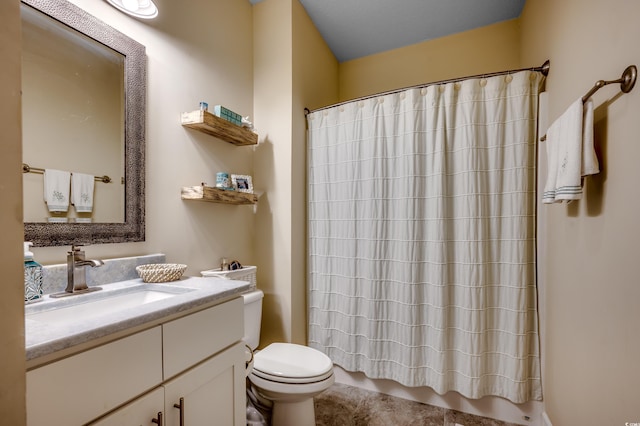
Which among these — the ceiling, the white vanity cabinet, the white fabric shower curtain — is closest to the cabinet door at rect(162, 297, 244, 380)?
the white vanity cabinet

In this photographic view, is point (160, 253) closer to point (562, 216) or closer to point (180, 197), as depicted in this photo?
point (180, 197)

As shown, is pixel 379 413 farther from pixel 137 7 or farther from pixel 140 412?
pixel 137 7

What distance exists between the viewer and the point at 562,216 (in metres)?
1.37

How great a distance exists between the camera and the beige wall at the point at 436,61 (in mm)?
2256

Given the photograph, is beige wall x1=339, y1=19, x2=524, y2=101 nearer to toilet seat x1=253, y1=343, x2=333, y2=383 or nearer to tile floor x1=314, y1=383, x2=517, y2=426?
toilet seat x1=253, y1=343, x2=333, y2=383

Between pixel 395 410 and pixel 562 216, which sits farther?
pixel 395 410

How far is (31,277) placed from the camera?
2.96ft

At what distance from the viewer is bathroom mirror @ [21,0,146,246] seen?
3.27 feet

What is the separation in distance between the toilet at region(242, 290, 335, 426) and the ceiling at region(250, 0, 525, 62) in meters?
2.13

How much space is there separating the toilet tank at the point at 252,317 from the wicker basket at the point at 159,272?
0.43 m

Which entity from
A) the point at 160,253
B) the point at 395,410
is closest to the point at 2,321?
the point at 160,253

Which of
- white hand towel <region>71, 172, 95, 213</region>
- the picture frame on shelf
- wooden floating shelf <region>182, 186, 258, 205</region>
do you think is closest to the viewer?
white hand towel <region>71, 172, 95, 213</region>

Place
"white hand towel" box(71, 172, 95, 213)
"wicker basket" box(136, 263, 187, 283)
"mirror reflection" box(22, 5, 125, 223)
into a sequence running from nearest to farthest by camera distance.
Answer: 1. "mirror reflection" box(22, 5, 125, 223)
2. "white hand towel" box(71, 172, 95, 213)
3. "wicker basket" box(136, 263, 187, 283)

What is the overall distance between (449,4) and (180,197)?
2.27 meters
